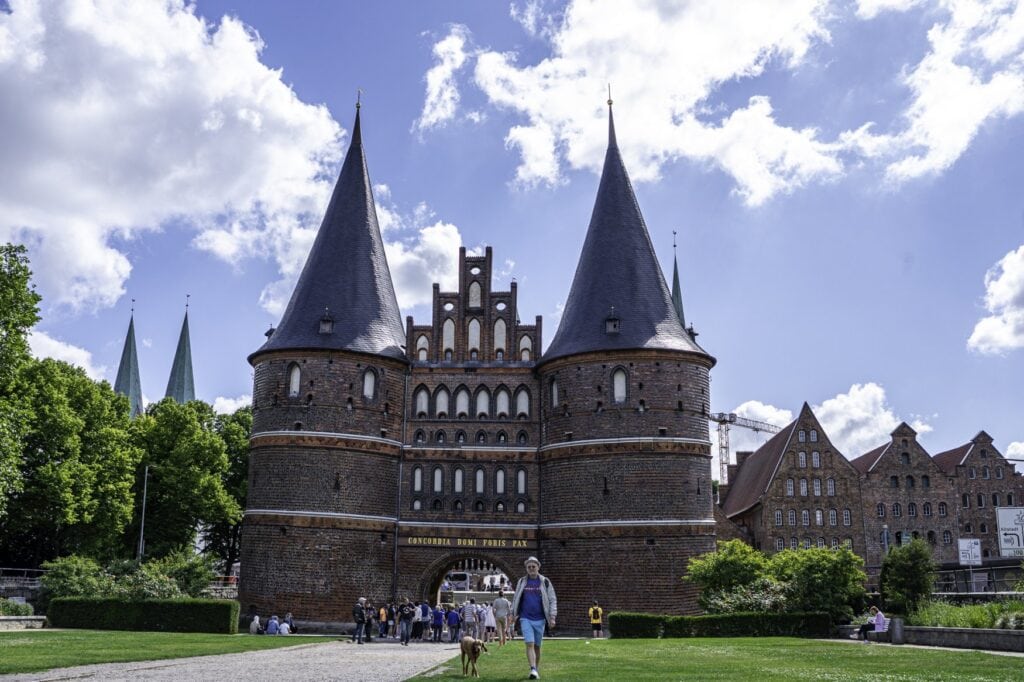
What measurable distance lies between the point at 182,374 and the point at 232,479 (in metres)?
32.6

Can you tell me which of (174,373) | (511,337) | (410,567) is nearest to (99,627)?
A: (410,567)

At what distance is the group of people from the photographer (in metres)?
35.4

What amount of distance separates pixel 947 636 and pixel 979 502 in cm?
5184

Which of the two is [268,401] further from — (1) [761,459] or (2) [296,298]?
(1) [761,459]

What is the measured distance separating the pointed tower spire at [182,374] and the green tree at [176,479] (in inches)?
1354

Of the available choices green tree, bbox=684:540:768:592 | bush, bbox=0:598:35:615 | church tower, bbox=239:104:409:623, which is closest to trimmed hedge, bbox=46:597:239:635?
bush, bbox=0:598:35:615

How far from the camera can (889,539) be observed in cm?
6481

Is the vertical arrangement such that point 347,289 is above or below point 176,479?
above

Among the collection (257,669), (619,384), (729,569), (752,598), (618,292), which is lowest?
(257,669)

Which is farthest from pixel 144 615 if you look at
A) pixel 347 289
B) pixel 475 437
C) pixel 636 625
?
pixel 636 625

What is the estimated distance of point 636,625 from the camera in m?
31.1

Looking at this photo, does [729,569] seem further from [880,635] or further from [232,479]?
[232,479]

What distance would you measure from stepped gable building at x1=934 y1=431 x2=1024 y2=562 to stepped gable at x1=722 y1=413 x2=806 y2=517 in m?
12.2

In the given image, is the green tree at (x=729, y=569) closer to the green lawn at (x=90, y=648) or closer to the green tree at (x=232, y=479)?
the green lawn at (x=90, y=648)
